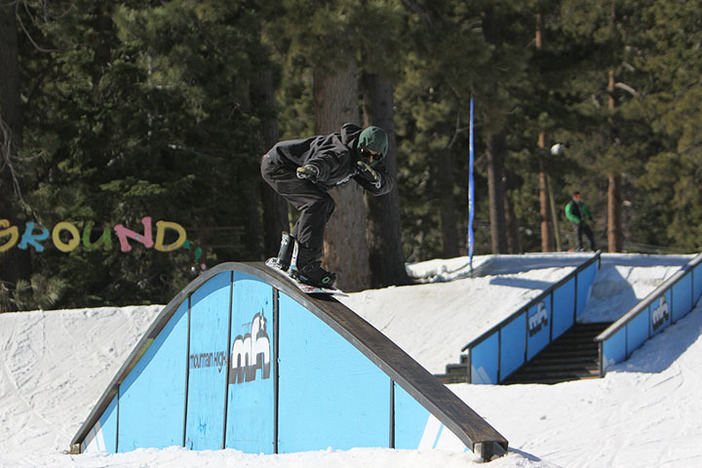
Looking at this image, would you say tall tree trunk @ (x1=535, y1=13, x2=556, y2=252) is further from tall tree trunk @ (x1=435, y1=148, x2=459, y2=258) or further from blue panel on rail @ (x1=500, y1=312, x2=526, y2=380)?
blue panel on rail @ (x1=500, y1=312, x2=526, y2=380)

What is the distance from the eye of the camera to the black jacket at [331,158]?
7.12m

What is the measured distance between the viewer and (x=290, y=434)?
7359mm

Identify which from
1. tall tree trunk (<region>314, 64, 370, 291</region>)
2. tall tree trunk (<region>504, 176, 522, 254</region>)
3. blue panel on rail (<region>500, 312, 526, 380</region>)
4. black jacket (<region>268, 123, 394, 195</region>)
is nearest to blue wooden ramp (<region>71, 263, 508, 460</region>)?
black jacket (<region>268, 123, 394, 195</region>)

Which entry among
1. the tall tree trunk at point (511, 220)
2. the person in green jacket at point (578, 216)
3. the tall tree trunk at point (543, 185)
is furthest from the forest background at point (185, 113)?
the tall tree trunk at point (511, 220)

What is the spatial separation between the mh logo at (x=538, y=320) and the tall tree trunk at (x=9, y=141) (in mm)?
10560

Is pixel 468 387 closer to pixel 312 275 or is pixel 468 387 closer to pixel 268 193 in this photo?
pixel 312 275

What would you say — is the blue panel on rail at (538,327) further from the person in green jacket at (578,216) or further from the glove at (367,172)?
the glove at (367,172)

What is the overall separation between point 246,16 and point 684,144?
62.3 ft

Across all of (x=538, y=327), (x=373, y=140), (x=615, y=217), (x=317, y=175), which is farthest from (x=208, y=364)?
(x=615, y=217)

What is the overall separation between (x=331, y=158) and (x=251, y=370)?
215 centimetres

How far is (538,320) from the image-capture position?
15500mm

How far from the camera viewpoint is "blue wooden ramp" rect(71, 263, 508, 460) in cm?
613

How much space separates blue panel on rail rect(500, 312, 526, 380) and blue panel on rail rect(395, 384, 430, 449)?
8.20 meters

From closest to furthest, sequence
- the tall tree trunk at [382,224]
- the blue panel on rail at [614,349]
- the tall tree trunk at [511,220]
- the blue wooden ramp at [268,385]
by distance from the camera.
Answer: the blue wooden ramp at [268,385] → the blue panel on rail at [614,349] → the tall tree trunk at [382,224] → the tall tree trunk at [511,220]
